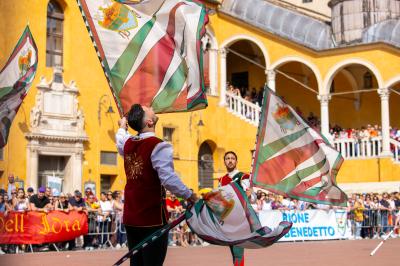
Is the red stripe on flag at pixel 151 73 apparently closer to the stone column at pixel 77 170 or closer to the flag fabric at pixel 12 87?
the flag fabric at pixel 12 87

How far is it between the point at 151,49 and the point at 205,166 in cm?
2611

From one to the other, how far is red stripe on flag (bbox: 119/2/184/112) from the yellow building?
1470 centimetres

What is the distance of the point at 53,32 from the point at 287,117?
50.3ft

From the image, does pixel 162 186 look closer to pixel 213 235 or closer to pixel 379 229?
pixel 213 235

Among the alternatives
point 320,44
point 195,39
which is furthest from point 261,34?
point 195,39

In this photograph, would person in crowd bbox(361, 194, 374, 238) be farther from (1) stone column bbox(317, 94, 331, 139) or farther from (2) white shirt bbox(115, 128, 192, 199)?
(2) white shirt bbox(115, 128, 192, 199)

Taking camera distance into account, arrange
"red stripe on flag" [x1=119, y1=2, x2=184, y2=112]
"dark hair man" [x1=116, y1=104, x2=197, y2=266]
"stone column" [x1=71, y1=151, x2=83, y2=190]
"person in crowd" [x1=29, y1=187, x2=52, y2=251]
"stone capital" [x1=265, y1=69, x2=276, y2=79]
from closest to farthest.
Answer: "dark hair man" [x1=116, y1=104, x2=197, y2=266]
"red stripe on flag" [x1=119, y1=2, x2=184, y2=112]
"person in crowd" [x1=29, y1=187, x2=52, y2=251]
"stone column" [x1=71, y1=151, x2=83, y2=190]
"stone capital" [x1=265, y1=69, x2=276, y2=79]

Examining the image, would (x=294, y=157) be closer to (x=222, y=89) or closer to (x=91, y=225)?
(x=91, y=225)

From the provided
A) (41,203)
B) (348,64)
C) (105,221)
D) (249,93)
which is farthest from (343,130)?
(41,203)

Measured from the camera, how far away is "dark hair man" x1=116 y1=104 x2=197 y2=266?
7219mm

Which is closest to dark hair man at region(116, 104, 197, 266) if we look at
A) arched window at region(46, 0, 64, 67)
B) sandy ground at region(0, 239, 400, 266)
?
sandy ground at region(0, 239, 400, 266)

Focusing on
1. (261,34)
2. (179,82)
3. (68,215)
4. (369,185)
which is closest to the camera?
(179,82)

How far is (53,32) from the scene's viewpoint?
29953mm

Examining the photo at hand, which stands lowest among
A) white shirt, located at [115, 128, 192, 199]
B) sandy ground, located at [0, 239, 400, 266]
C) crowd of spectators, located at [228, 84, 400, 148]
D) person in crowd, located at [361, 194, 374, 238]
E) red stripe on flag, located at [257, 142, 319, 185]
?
sandy ground, located at [0, 239, 400, 266]
